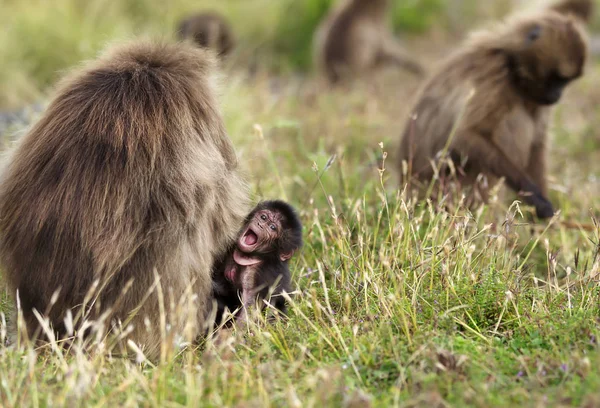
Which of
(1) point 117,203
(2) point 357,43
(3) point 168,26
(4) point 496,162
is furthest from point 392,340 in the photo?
(3) point 168,26

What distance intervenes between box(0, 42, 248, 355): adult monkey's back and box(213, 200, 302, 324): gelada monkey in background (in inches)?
9.3

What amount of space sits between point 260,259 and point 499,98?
85.8 inches

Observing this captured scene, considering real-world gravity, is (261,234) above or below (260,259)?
above

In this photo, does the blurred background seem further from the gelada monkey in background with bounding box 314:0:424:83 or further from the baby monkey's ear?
the baby monkey's ear

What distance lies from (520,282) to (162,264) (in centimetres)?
146

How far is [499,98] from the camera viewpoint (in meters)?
4.80

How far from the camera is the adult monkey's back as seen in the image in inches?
110

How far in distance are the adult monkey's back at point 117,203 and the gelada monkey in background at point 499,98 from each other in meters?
1.97

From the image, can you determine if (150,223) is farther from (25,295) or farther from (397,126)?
(397,126)

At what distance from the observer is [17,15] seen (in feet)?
30.9

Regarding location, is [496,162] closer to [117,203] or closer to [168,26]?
[117,203]

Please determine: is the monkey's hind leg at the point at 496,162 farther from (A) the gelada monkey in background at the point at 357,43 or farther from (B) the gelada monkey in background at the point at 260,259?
(A) the gelada monkey in background at the point at 357,43

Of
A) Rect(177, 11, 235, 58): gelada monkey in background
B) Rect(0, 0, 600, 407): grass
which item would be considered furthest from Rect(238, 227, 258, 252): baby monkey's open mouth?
Rect(177, 11, 235, 58): gelada monkey in background

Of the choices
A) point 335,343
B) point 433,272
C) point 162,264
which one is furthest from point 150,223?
point 433,272
